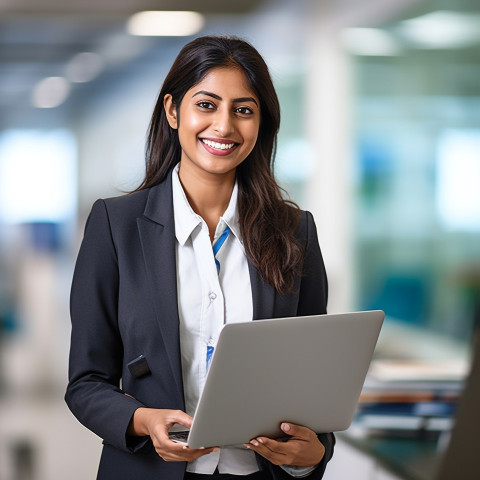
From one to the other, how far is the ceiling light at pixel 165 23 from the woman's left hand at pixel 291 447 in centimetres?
524

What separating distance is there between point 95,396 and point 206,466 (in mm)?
236

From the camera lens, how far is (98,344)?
1.47m

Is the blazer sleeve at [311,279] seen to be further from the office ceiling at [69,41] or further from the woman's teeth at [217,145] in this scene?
the office ceiling at [69,41]

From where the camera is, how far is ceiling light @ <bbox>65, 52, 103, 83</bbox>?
634 cm

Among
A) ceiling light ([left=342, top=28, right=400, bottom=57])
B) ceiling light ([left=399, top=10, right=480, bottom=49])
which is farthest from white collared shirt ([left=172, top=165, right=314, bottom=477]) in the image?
ceiling light ([left=342, top=28, right=400, bottom=57])

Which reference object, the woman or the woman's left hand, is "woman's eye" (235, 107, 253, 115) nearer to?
the woman

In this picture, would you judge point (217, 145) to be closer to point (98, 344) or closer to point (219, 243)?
point (219, 243)

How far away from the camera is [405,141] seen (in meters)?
5.77

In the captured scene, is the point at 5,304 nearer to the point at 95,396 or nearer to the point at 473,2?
the point at 473,2

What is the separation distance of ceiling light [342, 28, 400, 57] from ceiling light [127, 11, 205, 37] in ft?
3.73

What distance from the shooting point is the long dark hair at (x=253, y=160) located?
152 centimetres

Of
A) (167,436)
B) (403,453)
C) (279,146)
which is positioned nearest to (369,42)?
(279,146)

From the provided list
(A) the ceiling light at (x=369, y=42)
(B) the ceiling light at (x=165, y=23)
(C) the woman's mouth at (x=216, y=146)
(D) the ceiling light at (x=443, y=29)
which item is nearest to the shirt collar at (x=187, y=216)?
(C) the woman's mouth at (x=216, y=146)

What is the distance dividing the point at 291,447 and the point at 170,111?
26.3 inches
